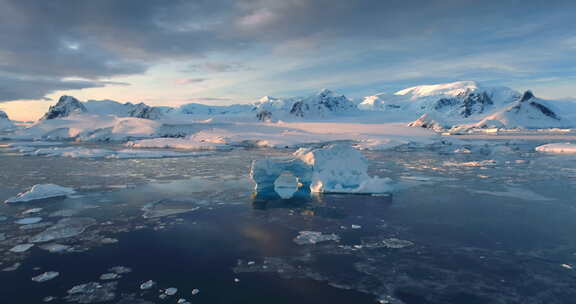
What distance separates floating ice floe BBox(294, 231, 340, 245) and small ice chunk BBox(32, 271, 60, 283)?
4335 millimetres

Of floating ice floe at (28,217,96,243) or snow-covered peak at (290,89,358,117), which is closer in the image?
floating ice floe at (28,217,96,243)

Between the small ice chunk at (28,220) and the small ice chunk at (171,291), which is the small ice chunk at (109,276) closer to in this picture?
the small ice chunk at (171,291)

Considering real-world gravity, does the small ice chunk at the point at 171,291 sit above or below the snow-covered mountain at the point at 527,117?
below

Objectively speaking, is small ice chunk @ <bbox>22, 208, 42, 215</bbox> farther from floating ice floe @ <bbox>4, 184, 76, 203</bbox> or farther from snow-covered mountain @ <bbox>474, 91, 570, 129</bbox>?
snow-covered mountain @ <bbox>474, 91, 570, 129</bbox>

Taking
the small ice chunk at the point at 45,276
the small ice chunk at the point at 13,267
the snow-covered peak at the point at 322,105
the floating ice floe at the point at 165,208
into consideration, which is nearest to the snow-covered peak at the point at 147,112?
the snow-covered peak at the point at 322,105

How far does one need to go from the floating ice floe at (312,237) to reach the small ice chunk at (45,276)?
14.2 feet

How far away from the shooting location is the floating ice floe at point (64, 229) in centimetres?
781

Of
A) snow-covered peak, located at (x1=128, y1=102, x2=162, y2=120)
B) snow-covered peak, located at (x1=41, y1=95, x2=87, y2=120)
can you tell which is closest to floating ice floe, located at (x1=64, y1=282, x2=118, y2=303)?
snow-covered peak, located at (x1=128, y1=102, x2=162, y2=120)

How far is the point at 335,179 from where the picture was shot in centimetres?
1334

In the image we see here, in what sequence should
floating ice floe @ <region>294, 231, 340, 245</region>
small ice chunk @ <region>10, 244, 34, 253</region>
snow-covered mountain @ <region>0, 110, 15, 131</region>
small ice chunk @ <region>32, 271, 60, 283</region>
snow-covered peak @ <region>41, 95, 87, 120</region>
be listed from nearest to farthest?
small ice chunk @ <region>32, 271, 60, 283</region>, small ice chunk @ <region>10, 244, 34, 253</region>, floating ice floe @ <region>294, 231, 340, 245</region>, snow-covered peak @ <region>41, 95, 87, 120</region>, snow-covered mountain @ <region>0, 110, 15, 131</region>

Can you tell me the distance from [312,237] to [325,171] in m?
5.51

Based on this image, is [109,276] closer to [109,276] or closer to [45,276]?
[109,276]

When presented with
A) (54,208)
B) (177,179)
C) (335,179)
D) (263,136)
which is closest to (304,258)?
(335,179)

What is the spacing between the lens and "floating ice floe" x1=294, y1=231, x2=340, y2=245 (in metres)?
7.79
